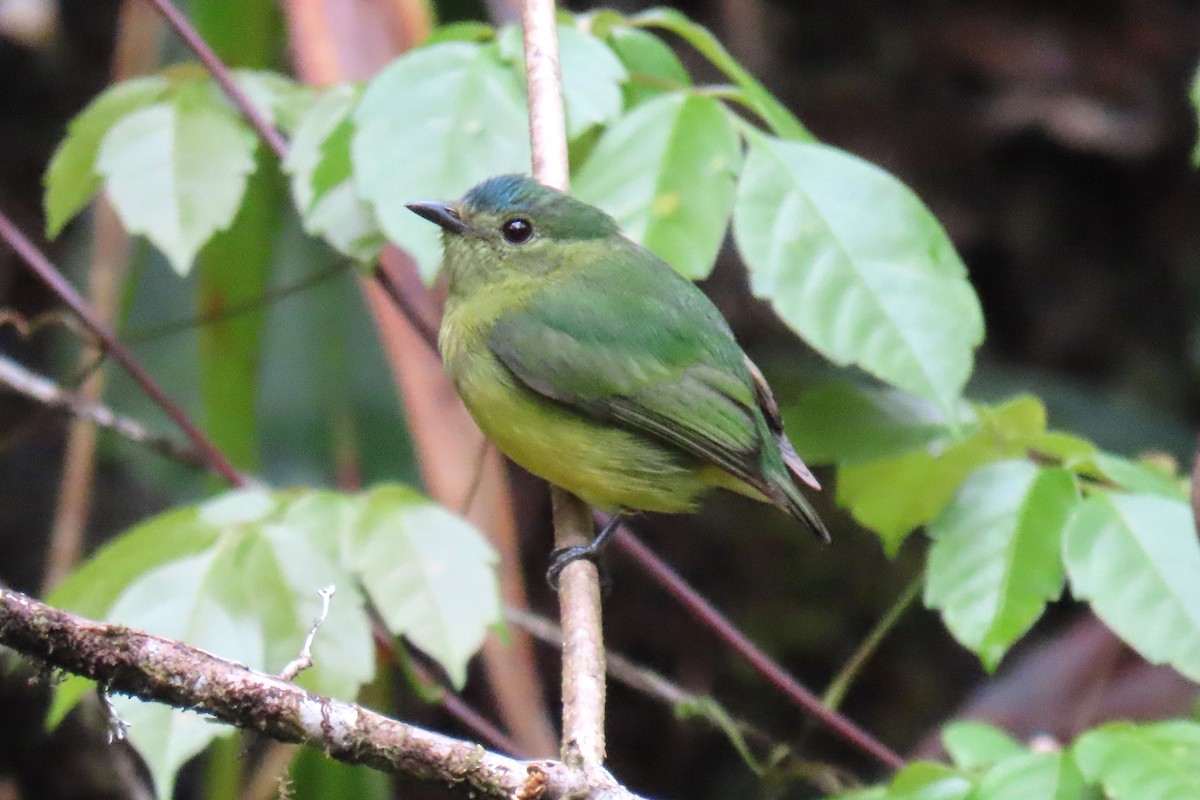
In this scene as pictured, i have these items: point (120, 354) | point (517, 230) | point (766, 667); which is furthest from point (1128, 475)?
point (120, 354)

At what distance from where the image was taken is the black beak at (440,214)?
243 cm

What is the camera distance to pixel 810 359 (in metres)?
5.18

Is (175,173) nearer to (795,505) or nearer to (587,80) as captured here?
(587,80)

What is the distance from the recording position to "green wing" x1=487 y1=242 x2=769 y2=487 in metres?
2.69

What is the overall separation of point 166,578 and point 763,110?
1.31m

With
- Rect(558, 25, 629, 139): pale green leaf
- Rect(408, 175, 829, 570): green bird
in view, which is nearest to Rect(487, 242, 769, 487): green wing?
Rect(408, 175, 829, 570): green bird

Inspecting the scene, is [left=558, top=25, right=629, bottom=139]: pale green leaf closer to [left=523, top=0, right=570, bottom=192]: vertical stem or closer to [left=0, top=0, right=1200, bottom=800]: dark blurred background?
[left=523, top=0, right=570, bottom=192]: vertical stem

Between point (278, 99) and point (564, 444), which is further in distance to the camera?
point (278, 99)

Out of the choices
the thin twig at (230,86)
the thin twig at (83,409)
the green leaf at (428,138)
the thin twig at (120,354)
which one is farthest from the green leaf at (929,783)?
the thin twig at (83,409)

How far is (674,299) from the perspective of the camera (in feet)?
9.16

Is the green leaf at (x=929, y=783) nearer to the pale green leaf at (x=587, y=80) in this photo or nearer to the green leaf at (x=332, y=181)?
the pale green leaf at (x=587, y=80)

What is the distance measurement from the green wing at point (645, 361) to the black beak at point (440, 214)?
22 cm

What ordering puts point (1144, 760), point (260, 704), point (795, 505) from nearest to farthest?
point (260, 704)
point (1144, 760)
point (795, 505)

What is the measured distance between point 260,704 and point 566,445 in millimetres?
1332
